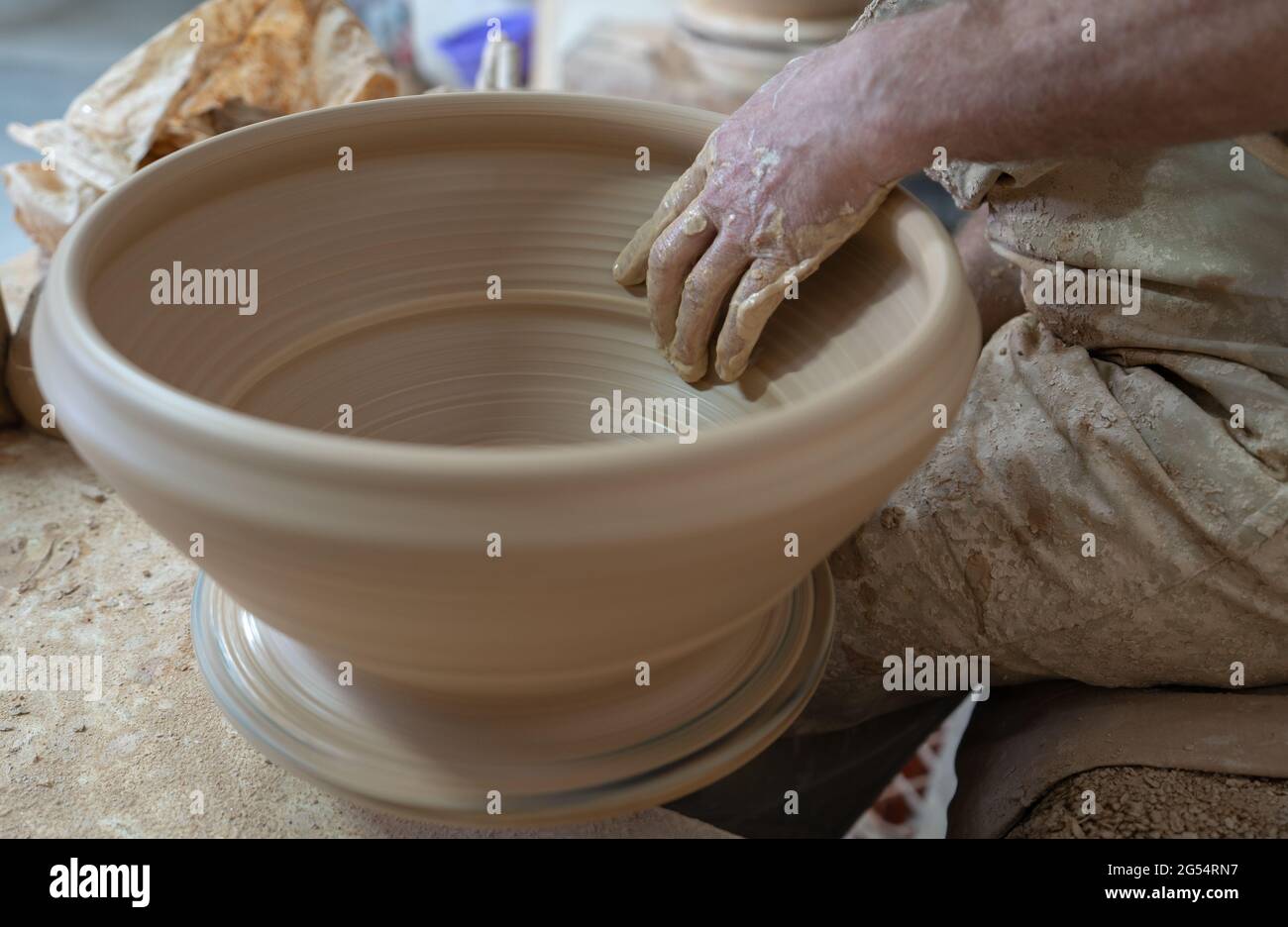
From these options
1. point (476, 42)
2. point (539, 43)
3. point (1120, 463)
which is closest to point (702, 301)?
point (1120, 463)

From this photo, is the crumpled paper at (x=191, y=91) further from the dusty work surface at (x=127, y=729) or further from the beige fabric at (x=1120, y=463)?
the beige fabric at (x=1120, y=463)

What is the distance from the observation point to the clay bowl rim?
721 millimetres

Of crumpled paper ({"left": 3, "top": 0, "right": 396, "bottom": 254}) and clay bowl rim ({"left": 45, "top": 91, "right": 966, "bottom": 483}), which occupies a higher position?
crumpled paper ({"left": 3, "top": 0, "right": 396, "bottom": 254})

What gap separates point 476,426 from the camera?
4.67 feet

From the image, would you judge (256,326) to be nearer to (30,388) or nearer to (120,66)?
(30,388)

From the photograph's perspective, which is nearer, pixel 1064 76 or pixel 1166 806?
pixel 1064 76

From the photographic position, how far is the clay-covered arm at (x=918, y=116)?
2.95 ft

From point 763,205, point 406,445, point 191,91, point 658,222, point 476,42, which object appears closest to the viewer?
Answer: point 406,445

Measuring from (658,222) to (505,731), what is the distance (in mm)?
581

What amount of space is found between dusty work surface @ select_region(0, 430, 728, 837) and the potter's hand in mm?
545

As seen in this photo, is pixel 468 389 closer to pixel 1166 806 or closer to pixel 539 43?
pixel 1166 806

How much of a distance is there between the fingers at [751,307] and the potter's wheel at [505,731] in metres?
0.30

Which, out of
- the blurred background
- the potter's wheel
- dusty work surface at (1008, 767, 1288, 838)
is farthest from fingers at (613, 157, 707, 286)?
the blurred background

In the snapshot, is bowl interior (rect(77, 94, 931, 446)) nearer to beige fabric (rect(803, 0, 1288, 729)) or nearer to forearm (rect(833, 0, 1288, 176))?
forearm (rect(833, 0, 1288, 176))
